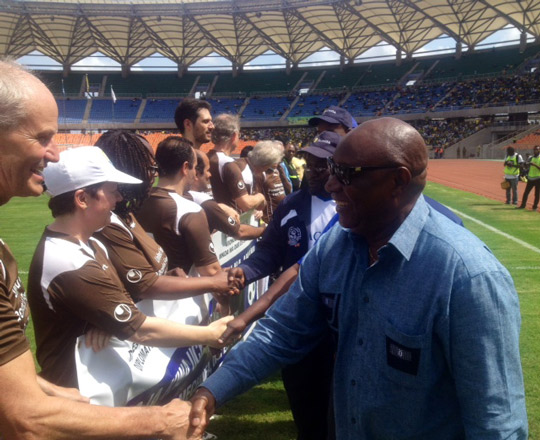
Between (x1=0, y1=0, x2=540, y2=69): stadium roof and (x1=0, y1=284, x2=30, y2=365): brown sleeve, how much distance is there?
47.3 meters

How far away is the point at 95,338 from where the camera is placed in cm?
224

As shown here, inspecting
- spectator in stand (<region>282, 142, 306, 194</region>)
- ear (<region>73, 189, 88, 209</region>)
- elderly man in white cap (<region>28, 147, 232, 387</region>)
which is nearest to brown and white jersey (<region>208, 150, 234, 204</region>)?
elderly man in white cap (<region>28, 147, 232, 387</region>)

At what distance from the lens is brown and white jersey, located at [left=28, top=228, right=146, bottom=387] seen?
2104mm

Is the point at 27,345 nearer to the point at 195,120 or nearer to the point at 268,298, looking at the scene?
the point at 268,298

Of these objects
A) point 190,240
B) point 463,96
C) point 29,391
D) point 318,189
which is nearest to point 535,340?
point 318,189

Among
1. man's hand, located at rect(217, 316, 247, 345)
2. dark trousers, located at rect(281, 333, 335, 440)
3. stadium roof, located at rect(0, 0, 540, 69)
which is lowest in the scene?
dark trousers, located at rect(281, 333, 335, 440)

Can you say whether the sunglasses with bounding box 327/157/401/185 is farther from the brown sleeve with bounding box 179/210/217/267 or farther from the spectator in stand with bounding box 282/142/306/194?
the spectator in stand with bounding box 282/142/306/194

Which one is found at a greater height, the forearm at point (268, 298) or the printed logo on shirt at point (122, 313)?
the printed logo on shirt at point (122, 313)

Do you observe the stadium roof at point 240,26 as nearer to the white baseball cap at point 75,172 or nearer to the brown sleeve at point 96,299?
the white baseball cap at point 75,172

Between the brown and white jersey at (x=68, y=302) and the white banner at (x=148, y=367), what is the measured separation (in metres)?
0.08

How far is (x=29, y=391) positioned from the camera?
163cm

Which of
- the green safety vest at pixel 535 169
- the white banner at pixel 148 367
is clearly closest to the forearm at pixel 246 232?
the white banner at pixel 148 367

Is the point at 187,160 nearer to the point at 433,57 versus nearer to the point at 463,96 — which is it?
the point at 463,96

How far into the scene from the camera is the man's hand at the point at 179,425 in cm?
202
